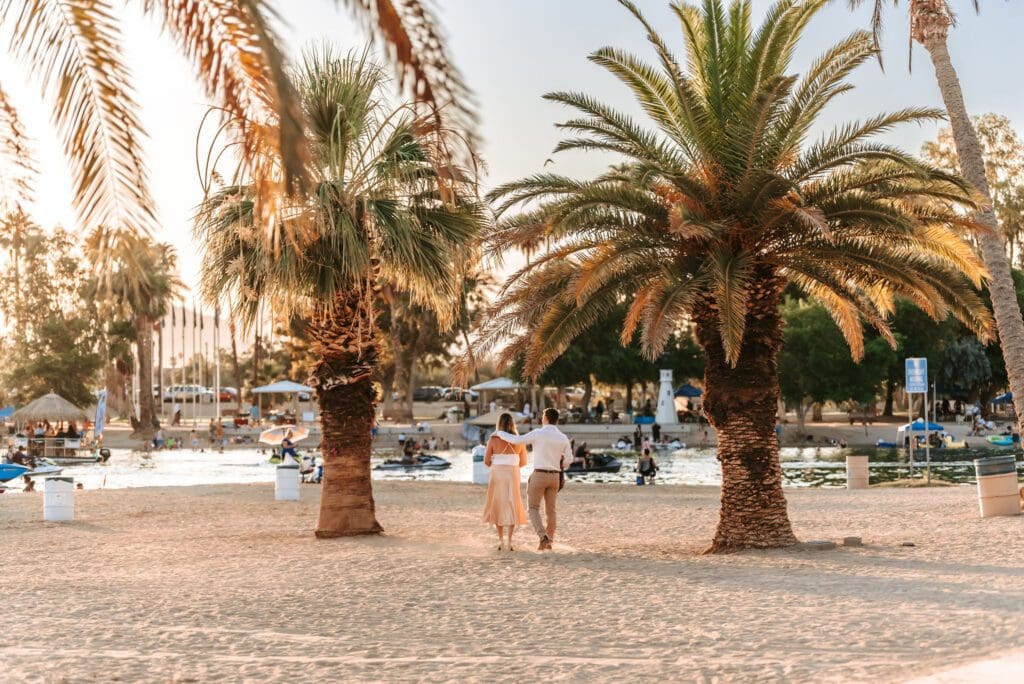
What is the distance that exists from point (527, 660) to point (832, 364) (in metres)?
51.1

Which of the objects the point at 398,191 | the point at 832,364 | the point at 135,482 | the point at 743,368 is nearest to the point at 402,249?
the point at 398,191

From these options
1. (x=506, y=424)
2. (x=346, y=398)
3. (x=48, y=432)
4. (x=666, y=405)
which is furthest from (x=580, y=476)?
(x=48, y=432)

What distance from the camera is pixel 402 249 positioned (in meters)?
15.3

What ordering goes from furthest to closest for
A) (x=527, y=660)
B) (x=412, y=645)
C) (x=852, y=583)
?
1. (x=852, y=583)
2. (x=412, y=645)
3. (x=527, y=660)

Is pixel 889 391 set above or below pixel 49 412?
above

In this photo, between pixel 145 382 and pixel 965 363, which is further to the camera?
pixel 965 363

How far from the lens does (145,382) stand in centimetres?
6625

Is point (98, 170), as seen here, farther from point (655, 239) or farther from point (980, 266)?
point (980, 266)

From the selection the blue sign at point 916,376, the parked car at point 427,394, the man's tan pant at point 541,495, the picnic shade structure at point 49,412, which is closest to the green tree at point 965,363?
the blue sign at point 916,376

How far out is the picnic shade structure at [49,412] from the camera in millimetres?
52531

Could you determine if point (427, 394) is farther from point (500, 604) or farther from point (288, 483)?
point (500, 604)

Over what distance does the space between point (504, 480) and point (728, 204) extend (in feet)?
15.4

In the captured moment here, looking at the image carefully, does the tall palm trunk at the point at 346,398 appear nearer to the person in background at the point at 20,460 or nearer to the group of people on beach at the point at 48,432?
the person in background at the point at 20,460

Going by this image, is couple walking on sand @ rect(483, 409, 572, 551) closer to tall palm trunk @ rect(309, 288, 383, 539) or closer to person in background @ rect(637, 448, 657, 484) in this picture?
tall palm trunk @ rect(309, 288, 383, 539)
